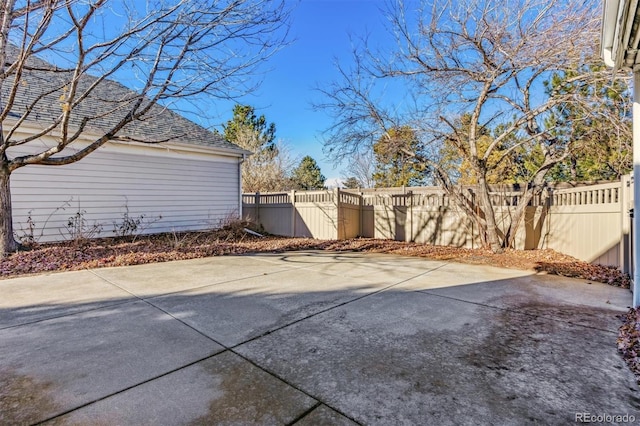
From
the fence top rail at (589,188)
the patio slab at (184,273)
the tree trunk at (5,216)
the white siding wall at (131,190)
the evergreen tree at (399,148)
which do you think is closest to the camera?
the patio slab at (184,273)

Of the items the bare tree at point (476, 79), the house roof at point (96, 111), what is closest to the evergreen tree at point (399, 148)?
the bare tree at point (476, 79)

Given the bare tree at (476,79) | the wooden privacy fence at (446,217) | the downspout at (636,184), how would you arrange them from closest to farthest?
the downspout at (636,184)
the wooden privacy fence at (446,217)
the bare tree at (476,79)

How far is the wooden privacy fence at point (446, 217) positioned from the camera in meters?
5.20

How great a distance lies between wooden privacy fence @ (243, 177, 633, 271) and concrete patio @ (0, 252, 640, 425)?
1474 millimetres

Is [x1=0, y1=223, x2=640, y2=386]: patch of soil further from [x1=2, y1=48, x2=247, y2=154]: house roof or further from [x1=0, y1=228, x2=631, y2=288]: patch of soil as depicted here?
[x1=2, y1=48, x2=247, y2=154]: house roof

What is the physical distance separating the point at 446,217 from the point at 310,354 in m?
6.96

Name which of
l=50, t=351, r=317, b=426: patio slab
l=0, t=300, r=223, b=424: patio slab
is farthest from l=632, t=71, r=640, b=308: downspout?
l=0, t=300, r=223, b=424: patio slab

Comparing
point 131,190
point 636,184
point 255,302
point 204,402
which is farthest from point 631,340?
point 131,190

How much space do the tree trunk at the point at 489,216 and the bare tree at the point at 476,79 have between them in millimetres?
22

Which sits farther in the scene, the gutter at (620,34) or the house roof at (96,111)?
the house roof at (96,111)

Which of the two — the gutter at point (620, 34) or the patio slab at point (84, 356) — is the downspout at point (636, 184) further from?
the patio slab at point (84, 356)

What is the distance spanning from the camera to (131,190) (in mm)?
8875

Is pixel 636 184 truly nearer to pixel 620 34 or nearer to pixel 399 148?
pixel 620 34

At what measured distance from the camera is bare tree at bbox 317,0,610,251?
5535mm
